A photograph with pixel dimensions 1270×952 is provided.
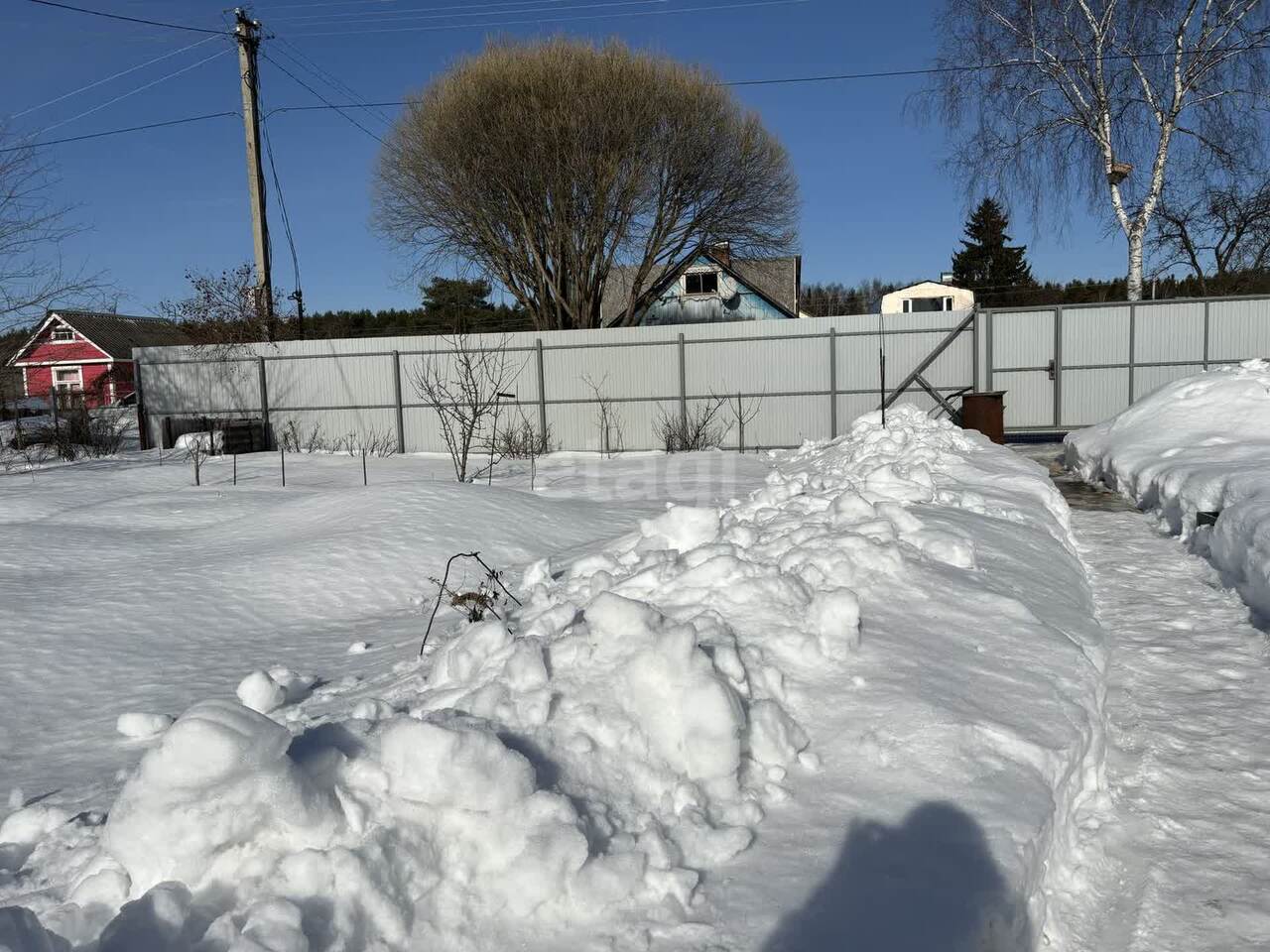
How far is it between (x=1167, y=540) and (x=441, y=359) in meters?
11.6

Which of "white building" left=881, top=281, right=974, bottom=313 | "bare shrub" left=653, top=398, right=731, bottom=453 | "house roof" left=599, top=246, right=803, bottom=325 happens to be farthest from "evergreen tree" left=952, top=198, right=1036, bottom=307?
"bare shrub" left=653, top=398, right=731, bottom=453

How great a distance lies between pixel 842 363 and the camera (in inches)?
559

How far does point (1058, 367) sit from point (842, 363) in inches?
145

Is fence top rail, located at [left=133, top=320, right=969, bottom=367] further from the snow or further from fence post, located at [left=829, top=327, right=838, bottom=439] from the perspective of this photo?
the snow

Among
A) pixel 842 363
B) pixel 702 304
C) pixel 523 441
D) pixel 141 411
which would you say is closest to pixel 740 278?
pixel 702 304

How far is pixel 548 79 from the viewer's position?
18500 mm

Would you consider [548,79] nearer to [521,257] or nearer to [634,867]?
[521,257]

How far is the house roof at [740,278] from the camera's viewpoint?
2214 centimetres

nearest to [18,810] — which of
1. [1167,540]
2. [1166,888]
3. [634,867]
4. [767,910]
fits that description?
[634,867]

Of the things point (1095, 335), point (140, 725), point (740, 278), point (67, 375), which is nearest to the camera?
point (140, 725)

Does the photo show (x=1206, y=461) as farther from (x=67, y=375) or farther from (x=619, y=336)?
(x=67, y=375)

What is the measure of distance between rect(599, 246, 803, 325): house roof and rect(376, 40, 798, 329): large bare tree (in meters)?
0.54

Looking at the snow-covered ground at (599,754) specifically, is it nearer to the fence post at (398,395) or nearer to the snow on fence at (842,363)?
the snow on fence at (842,363)

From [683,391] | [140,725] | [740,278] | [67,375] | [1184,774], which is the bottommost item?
[1184,774]
